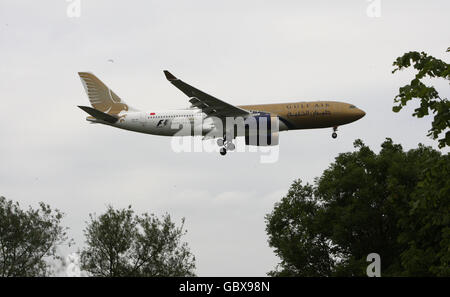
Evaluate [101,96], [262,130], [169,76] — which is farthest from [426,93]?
[101,96]

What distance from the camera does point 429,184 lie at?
20.1m

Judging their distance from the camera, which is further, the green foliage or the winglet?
the winglet

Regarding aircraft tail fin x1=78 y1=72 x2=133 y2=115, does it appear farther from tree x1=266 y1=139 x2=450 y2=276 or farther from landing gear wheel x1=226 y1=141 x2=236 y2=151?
tree x1=266 y1=139 x2=450 y2=276

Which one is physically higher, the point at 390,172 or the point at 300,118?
the point at 300,118

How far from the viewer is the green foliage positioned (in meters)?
19.8

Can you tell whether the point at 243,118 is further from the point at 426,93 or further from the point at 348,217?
the point at 426,93

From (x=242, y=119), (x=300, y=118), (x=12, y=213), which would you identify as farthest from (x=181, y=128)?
(x=12, y=213)

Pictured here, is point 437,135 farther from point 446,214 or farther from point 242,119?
point 242,119

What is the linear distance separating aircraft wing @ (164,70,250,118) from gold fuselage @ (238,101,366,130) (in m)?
2.51

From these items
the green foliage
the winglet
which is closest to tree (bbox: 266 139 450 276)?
the winglet

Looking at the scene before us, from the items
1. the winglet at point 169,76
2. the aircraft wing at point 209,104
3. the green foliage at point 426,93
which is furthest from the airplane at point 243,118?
the green foliage at point 426,93

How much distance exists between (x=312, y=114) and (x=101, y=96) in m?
21.9
